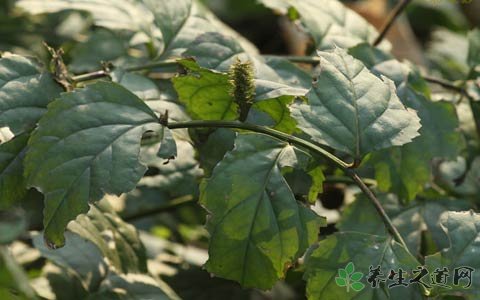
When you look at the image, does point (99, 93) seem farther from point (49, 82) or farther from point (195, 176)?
point (195, 176)

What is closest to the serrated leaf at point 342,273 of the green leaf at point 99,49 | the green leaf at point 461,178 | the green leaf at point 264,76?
the green leaf at point 264,76

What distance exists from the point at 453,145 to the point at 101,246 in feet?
2.36

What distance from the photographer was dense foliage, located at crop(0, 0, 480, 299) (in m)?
1.27

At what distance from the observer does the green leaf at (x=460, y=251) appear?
49.7 inches

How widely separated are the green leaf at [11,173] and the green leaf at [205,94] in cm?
29

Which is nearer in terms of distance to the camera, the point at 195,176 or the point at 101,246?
the point at 101,246

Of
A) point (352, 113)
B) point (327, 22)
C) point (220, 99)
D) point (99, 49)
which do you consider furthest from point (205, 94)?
point (99, 49)

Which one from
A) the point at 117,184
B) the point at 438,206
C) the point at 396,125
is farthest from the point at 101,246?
the point at 438,206

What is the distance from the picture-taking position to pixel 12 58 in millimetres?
1430

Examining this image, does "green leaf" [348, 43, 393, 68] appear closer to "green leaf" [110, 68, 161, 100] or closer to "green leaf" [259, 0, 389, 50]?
"green leaf" [259, 0, 389, 50]

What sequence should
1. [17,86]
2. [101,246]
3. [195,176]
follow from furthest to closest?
[195,176]
[101,246]
[17,86]

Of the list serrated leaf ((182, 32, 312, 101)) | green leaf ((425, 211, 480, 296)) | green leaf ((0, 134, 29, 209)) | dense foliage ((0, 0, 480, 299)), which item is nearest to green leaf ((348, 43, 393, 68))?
dense foliage ((0, 0, 480, 299))

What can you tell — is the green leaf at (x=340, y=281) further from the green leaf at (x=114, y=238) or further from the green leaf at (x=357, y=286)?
the green leaf at (x=114, y=238)

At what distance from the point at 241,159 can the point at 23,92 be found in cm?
39
